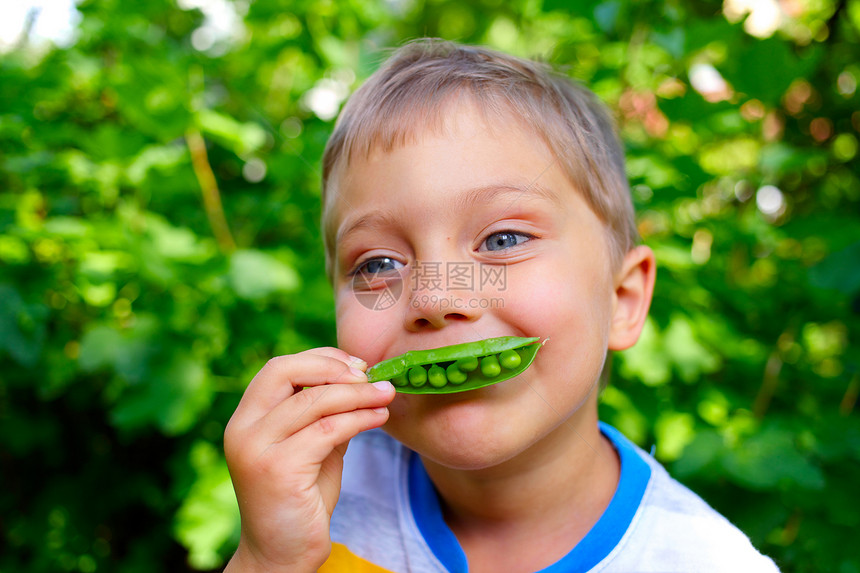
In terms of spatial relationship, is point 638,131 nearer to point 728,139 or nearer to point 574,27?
point 728,139

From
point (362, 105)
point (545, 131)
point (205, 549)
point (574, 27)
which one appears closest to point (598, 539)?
point (545, 131)

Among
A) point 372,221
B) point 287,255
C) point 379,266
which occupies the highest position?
point 372,221

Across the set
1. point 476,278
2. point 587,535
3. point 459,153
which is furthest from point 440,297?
point 587,535

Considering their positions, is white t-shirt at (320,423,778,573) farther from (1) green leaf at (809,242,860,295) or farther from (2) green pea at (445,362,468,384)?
(1) green leaf at (809,242,860,295)

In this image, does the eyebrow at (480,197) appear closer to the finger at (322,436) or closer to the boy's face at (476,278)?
the boy's face at (476,278)

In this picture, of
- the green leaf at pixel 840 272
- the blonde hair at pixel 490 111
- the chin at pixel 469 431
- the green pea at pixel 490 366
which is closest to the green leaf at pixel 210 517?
the blonde hair at pixel 490 111

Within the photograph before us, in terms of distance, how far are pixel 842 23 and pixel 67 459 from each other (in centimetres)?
461

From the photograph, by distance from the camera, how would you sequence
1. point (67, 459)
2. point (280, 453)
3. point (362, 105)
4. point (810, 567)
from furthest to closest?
point (67, 459), point (810, 567), point (362, 105), point (280, 453)

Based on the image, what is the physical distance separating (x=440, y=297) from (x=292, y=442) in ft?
1.46

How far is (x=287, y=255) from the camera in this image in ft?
8.43

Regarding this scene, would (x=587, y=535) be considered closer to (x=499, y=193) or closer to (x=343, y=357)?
(x=343, y=357)

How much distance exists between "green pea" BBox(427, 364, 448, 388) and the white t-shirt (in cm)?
59

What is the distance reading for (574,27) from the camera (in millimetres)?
3207

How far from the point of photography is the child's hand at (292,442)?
1.26m
